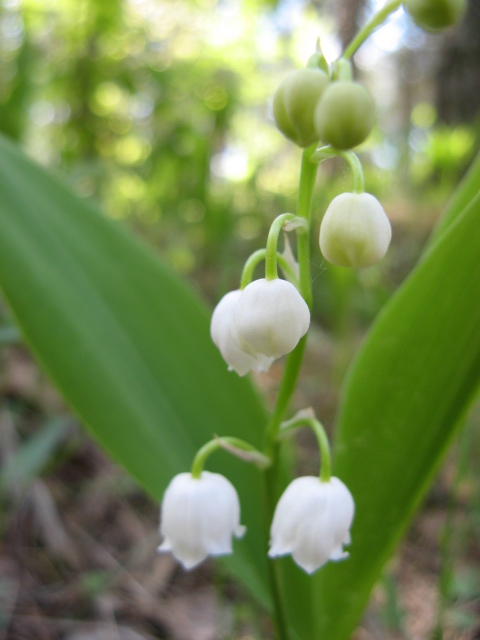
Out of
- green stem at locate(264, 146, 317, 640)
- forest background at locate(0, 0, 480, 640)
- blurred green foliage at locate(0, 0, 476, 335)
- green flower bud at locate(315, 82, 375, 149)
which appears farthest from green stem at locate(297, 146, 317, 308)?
blurred green foliage at locate(0, 0, 476, 335)

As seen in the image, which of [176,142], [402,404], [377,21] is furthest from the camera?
[176,142]

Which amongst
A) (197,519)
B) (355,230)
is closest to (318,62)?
(355,230)

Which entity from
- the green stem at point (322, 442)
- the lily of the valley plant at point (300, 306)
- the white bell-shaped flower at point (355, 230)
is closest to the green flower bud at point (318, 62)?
the lily of the valley plant at point (300, 306)

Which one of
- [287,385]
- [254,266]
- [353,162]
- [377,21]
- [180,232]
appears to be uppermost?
[377,21]

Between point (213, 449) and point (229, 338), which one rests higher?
point (229, 338)

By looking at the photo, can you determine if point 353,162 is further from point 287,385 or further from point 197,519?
point 197,519

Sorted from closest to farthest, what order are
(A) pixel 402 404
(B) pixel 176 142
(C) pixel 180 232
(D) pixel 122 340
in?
(A) pixel 402 404 < (D) pixel 122 340 < (B) pixel 176 142 < (C) pixel 180 232

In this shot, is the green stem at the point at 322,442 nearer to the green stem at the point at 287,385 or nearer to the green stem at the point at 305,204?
the green stem at the point at 287,385

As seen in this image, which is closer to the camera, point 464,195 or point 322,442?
point 322,442
